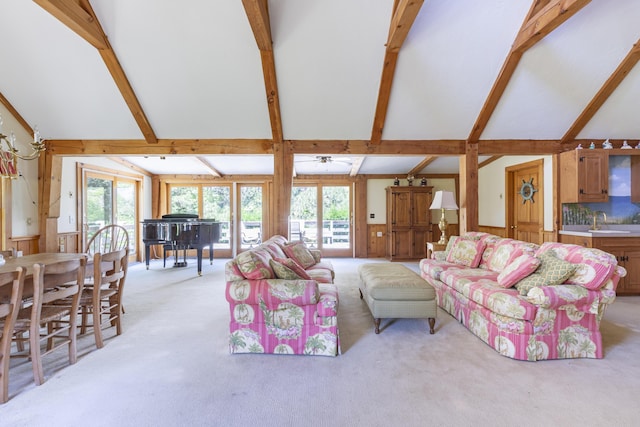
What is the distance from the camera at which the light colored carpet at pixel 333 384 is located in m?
1.79

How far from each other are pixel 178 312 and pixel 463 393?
3.16 meters

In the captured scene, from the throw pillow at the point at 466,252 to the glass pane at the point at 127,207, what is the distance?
6744mm

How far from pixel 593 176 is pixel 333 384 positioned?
504 cm

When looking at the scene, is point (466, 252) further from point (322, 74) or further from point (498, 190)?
point (498, 190)

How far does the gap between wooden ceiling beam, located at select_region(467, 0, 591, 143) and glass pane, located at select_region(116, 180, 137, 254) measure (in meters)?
7.38

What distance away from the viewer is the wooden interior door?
539 cm

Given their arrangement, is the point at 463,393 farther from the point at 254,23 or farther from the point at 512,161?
the point at 512,161

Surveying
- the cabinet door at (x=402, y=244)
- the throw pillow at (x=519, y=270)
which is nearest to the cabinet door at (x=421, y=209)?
the cabinet door at (x=402, y=244)

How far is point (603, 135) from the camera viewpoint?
466 cm

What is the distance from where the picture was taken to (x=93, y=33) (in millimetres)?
3186

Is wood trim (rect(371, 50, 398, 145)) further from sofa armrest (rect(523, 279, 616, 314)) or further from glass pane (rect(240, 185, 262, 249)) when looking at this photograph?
glass pane (rect(240, 185, 262, 249))

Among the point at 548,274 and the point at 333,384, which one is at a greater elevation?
the point at 548,274

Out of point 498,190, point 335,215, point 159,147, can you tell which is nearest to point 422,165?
point 498,190

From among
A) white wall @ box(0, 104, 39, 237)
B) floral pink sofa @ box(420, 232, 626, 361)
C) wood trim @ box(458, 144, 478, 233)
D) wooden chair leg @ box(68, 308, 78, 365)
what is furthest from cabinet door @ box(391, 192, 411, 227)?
white wall @ box(0, 104, 39, 237)
